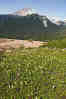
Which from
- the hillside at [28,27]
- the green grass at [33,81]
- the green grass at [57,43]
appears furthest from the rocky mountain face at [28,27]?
the green grass at [33,81]

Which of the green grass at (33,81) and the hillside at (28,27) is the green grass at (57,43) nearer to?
the hillside at (28,27)

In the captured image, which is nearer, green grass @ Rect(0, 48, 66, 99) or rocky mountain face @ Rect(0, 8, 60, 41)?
green grass @ Rect(0, 48, 66, 99)

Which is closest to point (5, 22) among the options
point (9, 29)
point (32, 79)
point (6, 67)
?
point (9, 29)

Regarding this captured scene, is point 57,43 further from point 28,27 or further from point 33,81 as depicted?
point 33,81

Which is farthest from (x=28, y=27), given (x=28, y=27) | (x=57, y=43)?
(x=57, y=43)

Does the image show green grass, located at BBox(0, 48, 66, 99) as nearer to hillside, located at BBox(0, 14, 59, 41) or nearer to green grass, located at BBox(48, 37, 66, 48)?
green grass, located at BBox(48, 37, 66, 48)

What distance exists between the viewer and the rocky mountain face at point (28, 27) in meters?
14.6

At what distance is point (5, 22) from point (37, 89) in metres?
12.6

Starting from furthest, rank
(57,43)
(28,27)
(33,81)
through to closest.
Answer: (28,27) < (57,43) < (33,81)

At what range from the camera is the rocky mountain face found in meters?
14.6

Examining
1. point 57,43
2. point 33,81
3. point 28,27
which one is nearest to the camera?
point 33,81

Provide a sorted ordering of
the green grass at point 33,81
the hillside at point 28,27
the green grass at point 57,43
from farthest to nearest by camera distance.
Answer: the hillside at point 28,27 → the green grass at point 57,43 → the green grass at point 33,81

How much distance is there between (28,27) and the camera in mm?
16094

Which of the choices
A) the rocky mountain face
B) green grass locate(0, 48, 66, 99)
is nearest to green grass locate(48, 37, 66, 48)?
the rocky mountain face
